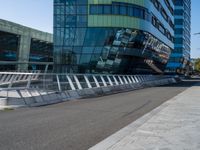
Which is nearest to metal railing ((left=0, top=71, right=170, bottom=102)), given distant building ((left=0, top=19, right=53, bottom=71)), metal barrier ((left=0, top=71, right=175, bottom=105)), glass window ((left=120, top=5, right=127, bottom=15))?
metal barrier ((left=0, top=71, right=175, bottom=105))

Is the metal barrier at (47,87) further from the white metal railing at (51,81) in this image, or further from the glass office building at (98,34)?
the glass office building at (98,34)

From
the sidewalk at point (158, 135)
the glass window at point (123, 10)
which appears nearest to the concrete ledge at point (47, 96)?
the sidewalk at point (158, 135)

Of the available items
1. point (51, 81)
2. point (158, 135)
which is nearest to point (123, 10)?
point (51, 81)

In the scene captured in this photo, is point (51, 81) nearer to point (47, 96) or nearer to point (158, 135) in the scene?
point (47, 96)

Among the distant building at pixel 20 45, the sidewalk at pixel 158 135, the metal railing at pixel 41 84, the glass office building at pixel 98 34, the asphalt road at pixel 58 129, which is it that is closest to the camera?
the sidewalk at pixel 158 135

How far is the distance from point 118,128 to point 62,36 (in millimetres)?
43681

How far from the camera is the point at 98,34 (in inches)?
1964

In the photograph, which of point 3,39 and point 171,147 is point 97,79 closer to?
point 171,147

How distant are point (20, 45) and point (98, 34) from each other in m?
30.5

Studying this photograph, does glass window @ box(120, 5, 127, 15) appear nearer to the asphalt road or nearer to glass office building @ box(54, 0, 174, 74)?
glass office building @ box(54, 0, 174, 74)

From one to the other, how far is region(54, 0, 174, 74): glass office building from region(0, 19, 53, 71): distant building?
51.1 feet

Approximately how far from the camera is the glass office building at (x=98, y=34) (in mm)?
50031

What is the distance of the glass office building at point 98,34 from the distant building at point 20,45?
15.6m

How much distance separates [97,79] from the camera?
25953 mm
